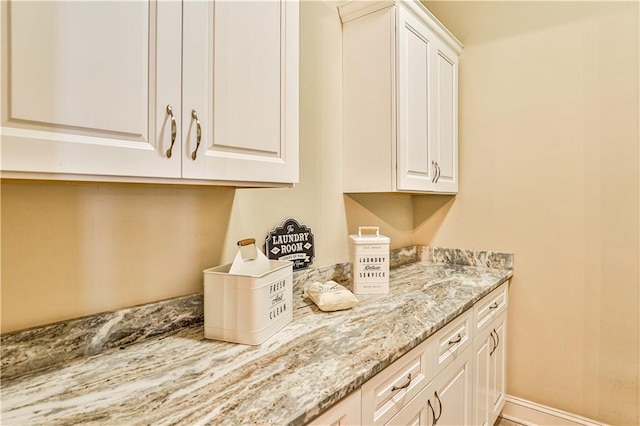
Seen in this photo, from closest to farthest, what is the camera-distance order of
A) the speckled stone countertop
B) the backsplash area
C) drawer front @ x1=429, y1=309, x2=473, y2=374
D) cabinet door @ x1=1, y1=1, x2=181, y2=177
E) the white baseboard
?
cabinet door @ x1=1, y1=1, x2=181, y2=177 → the speckled stone countertop → the backsplash area → drawer front @ x1=429, y1=309, x2=473, y2=374 → the white baseboard

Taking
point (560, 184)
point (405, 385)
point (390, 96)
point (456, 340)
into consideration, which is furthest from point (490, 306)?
point (390, 96)

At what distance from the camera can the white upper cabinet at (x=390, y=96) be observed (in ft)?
5.33

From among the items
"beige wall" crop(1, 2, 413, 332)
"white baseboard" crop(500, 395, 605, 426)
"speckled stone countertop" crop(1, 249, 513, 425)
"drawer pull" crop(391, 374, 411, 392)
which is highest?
"beige wall" crop(1, 2, 413, 332)

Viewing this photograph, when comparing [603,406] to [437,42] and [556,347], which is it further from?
[437,42]

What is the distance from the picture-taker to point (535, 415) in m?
1.98

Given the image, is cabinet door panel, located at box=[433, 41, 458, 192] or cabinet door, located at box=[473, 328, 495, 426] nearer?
cabinet door, located at box=[473, 328, 495, 426]

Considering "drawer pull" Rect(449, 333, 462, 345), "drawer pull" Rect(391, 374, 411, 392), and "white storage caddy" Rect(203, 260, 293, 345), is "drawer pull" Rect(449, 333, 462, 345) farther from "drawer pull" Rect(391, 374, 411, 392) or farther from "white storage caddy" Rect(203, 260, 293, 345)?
"white storage caddy" Rect(203, 260, 293, 345)

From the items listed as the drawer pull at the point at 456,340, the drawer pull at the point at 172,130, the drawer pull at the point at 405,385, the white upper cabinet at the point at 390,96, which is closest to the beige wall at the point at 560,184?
the white upper cabinet at the point at 390,96

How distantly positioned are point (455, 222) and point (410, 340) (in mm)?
1410

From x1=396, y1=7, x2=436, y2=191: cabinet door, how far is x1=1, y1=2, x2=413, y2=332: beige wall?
0.36m

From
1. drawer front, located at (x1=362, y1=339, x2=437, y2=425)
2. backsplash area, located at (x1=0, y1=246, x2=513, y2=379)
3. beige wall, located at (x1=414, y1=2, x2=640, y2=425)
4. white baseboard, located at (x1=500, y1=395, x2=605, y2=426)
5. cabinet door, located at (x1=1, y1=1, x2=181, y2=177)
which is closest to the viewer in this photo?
cabinet door, located at (x1=1, y1=1, x2=181, y2=177)

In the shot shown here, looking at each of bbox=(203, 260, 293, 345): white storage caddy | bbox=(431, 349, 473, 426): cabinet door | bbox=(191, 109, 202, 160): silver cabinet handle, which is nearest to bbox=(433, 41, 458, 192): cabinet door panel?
bbox=(431, 349, 473, 426): cabinet door

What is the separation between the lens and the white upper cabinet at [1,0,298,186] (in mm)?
576

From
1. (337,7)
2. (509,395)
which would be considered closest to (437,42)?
(337,7)
